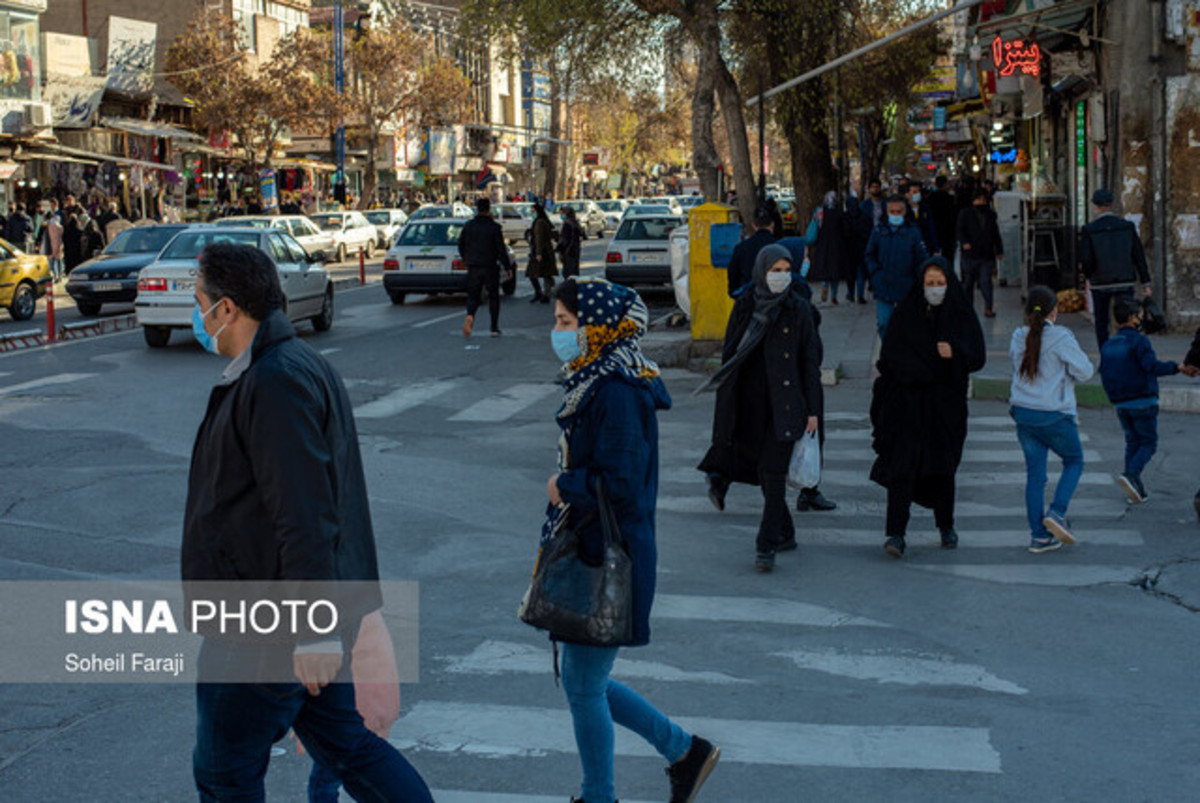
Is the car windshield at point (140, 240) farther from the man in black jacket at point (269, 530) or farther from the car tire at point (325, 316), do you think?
the man in black jacket at point (269, 530)

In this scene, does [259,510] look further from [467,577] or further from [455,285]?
[455,285]

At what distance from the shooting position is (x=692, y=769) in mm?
4820

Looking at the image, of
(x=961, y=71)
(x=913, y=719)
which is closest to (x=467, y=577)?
(x=913, y=719)

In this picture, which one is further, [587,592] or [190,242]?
[190,242]

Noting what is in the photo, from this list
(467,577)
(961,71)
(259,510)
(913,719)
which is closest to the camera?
(259,510)

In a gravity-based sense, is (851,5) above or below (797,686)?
above

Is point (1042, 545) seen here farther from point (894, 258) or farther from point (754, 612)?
point (894, 258)

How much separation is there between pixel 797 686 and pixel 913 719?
590 mm

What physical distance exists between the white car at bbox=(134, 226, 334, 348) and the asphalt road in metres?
5.90

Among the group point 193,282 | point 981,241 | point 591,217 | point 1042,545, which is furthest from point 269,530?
point 591,217

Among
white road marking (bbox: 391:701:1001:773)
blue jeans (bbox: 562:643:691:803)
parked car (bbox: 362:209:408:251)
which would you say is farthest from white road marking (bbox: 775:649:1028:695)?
parked car (bbox: 362:209:408:251)

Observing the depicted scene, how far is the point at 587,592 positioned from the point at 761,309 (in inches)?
168

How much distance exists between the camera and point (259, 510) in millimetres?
3615

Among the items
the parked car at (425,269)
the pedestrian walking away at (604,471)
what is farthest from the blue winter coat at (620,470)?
the parked car at (425,269)
